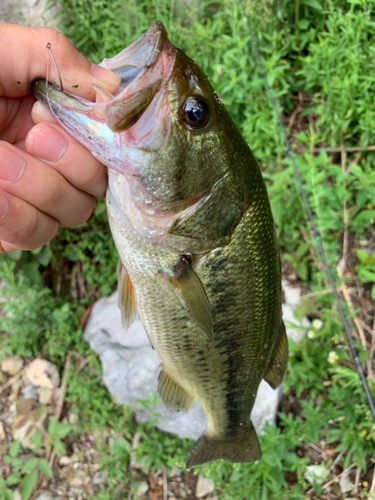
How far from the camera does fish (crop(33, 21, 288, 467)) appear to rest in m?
1.19

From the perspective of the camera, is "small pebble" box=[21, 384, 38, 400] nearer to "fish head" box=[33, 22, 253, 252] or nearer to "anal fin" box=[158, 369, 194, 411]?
"anal fin" box=[158, 369, 194, 411]

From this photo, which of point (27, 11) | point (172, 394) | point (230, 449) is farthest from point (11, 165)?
point (27, 11)

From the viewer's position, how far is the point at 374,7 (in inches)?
136

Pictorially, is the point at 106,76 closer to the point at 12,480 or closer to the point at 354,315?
the point at 354,315

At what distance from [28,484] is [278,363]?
99.3 inches

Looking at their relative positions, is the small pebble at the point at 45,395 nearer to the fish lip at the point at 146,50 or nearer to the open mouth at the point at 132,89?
the open mouth at the point at 132,89

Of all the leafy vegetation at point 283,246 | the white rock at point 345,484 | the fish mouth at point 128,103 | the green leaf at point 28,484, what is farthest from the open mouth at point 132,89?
the green leaf at point 28,484

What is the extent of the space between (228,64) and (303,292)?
2.18 m

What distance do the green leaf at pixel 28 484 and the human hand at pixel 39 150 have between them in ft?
8.22

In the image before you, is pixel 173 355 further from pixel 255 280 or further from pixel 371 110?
pixel 371 110

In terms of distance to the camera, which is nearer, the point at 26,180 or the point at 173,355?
the point at 26,180

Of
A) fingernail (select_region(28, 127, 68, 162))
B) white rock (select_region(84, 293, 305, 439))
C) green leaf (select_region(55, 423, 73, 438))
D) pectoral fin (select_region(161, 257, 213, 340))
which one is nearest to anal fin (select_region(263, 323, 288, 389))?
pectoral fin (select_region(161, 257, 213, 340))

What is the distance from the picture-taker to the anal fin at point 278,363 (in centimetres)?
182

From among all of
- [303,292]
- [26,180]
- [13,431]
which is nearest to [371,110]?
[303,292]
